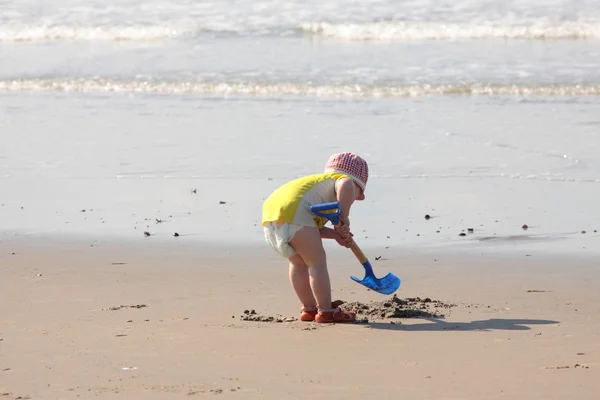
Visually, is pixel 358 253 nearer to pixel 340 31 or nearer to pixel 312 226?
pixel 312 226

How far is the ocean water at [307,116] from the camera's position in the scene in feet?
26.1

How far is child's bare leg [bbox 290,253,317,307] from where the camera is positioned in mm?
5277

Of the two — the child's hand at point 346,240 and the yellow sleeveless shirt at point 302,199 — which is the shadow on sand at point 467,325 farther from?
the yellow sleeveless shirt at point 302,199

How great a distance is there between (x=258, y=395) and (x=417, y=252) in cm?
300

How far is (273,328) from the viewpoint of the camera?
16.3 ft

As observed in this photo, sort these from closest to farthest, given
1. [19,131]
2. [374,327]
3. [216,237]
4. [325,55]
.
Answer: [374,327] < [216,237] < [19,131] < [325,55]

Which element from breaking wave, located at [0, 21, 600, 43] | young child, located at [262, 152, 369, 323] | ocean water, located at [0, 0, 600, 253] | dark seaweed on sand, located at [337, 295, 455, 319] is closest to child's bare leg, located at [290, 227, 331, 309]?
young child, located at [262, 152, 369, 323]

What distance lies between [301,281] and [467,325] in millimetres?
900

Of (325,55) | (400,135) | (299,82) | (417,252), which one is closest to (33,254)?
(417,252)

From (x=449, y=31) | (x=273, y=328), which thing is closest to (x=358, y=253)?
(x=273, y=328)

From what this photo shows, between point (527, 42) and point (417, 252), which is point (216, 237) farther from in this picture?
point (527, 42)

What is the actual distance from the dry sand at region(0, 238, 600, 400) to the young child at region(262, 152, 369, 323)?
0.16 metres

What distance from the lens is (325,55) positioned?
768 inches

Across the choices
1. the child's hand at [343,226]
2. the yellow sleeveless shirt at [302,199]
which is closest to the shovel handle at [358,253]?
the child's hand at [343,226]
